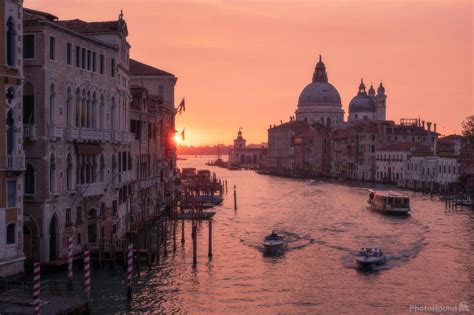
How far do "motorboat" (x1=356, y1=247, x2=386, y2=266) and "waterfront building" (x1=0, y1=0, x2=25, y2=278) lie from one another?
41.0ft

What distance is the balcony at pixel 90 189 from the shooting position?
26078mm

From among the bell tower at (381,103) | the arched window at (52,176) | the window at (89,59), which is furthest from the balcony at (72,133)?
the bell tower at (381,103)

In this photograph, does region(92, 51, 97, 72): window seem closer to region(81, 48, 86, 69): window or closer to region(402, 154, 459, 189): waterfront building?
region(81, 48, 86, 69): window

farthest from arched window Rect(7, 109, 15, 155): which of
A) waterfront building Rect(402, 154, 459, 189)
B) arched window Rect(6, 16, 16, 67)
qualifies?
waterfront building Rect(402, 154, 459, 189)

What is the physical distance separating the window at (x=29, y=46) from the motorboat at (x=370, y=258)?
1378 cm

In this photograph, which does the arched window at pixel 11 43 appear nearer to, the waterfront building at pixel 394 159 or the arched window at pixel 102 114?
the arched window at pixel 102 114

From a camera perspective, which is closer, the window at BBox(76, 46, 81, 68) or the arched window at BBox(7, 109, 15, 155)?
the arched window at BBox(7, 109, 15, 155)

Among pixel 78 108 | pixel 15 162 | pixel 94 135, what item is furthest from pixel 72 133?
pixel 15 162

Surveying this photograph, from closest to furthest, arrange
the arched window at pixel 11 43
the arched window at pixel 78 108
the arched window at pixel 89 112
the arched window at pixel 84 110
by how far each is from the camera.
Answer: the arched window at pixel 11 43
the arched window at pixel 78 108
the arched window at pixel 84 110
the arched window at pixel 89 112

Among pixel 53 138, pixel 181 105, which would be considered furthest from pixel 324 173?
pixel 53 138

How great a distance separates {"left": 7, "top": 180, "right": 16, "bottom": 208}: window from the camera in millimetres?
21297

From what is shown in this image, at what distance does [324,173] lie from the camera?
385 ft

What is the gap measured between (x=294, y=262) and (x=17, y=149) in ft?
41.3

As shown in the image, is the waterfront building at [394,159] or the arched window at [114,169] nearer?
the arched window at [114,169]
